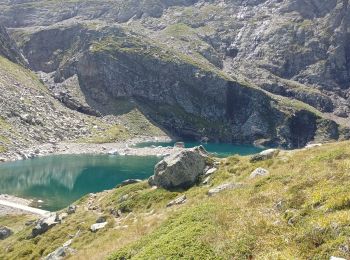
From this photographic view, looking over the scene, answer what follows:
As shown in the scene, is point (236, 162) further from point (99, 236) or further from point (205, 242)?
point (205, 242)

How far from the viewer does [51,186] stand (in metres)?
121

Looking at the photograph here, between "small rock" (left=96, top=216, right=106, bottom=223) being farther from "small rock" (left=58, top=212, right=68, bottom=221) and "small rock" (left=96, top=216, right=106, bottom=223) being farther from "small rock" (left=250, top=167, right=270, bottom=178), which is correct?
"small rock" (left=250, top=167, right=270, bottom=178)

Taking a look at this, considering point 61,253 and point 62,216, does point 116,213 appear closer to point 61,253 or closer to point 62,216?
point 62,216

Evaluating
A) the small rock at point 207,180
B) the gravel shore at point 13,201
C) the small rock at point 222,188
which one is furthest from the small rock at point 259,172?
the gravel shore at point 13,201

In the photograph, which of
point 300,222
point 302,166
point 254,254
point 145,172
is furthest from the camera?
point 145,172

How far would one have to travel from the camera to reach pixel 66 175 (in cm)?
13950

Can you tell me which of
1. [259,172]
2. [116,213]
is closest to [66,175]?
[116,213]

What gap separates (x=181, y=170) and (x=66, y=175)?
108655 millimetres

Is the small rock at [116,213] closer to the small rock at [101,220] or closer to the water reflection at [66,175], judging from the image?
the small rock at [101,220]

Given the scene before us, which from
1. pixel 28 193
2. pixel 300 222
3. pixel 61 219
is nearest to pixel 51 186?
pixel 28 193

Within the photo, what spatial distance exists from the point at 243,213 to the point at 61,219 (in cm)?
2415

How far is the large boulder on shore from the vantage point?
37719 millimetres

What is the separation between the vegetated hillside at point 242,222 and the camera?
1728cm

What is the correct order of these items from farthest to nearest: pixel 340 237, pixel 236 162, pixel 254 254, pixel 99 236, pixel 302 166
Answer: pixel 236 162 → pixel 99 236 → pixel 302 166 → pixel 254 254 → pixel 340 237
